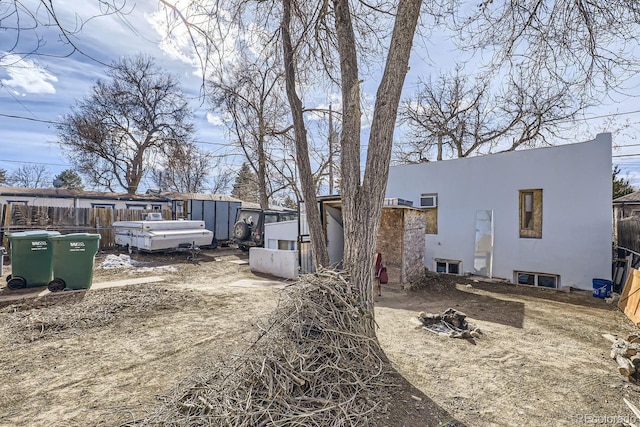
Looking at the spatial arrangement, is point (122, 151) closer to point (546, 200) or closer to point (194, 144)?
point (194, 144)

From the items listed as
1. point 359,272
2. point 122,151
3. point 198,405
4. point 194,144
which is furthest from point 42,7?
point 122,151

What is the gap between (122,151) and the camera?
1997cm

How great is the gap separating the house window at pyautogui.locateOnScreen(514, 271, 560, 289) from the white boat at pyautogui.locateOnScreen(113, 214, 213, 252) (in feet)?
35.7

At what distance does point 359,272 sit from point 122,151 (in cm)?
2224

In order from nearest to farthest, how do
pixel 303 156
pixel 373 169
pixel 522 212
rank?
pixel 373 169
pixel 303 156
pixel 522 212

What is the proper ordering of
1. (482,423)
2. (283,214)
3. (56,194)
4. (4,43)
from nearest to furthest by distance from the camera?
1. (4,43)
2. (482,423)
3. (283,214)
4. (56,194)

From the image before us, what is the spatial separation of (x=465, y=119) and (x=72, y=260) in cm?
1662

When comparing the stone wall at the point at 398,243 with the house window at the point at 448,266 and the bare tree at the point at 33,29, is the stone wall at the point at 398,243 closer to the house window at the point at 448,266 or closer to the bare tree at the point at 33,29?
the house window at the point at 448,266

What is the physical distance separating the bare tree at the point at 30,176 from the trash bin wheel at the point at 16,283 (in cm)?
2650

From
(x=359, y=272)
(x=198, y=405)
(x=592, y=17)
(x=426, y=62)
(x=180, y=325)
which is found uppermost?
(x=592, y=17)

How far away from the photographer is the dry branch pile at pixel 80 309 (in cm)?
418

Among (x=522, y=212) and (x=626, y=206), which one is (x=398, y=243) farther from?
(x=626, y=206)

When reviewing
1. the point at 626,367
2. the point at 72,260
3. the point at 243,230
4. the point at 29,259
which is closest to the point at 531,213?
the point at 626,367

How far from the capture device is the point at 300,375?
2.29m
